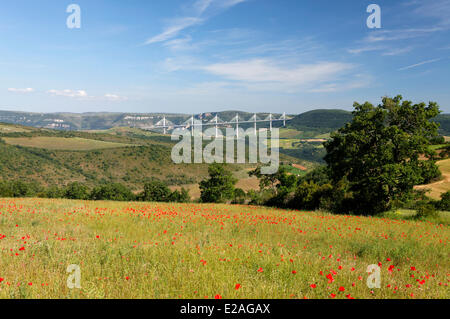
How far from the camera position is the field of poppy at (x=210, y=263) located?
4.41 metres

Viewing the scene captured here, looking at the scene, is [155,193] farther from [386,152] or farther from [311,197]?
[386,152]

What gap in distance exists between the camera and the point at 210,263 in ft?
18.0

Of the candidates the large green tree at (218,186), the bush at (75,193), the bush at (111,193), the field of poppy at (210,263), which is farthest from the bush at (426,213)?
the bush at (75,193)

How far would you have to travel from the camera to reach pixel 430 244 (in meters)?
8.30

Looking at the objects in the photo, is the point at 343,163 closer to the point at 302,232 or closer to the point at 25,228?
the point at 302,232

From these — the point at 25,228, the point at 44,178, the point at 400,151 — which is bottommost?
the point at 44,178

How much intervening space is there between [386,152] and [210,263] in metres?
16.0

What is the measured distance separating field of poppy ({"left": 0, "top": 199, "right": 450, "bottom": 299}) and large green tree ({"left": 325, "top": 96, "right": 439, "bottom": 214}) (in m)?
8.53

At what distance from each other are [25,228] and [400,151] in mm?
20007

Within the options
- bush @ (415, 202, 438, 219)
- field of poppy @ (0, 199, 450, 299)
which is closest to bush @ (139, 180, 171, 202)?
bush @ (415, 202, 438, 219)

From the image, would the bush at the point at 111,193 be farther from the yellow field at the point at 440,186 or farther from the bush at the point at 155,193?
the yellow field at the point at 440,186

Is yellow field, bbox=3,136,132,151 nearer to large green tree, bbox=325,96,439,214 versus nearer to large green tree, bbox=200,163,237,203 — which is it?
large green tree, bbox=200,163,237,203
